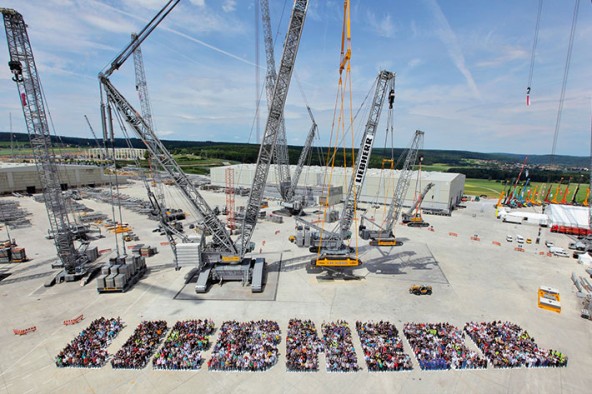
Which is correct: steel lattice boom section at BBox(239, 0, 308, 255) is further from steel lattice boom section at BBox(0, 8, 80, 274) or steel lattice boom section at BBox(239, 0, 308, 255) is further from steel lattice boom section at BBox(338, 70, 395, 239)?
steel lattice boom section at BBox(0, 8, 80, 274)

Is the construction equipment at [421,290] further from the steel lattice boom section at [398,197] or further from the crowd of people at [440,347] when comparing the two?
the steel lattice boom section at [398,197]

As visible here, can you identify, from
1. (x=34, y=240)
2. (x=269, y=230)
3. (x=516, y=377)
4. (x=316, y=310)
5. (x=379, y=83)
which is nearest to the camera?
(x=516, y=377)

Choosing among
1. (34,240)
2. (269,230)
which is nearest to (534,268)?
(269,230)

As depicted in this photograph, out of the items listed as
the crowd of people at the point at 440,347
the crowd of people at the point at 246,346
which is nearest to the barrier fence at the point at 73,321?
the crowd of people at the point at 246,346

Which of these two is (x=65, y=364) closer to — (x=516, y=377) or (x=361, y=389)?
(x=361, y=389)

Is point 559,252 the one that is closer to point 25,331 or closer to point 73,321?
point 73,321

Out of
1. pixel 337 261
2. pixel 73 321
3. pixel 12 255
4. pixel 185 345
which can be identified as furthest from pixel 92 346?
pixel 12 255

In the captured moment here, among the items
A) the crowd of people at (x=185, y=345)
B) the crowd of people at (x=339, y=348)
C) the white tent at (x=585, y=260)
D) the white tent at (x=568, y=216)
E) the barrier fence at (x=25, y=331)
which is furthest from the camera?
the white tent at (x=568, y=216)
